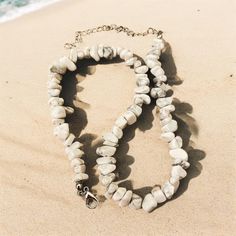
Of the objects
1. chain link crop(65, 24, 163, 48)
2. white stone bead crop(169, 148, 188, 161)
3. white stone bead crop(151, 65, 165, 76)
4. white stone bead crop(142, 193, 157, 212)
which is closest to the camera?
white stone bead crop(142, 193, 157, 212)

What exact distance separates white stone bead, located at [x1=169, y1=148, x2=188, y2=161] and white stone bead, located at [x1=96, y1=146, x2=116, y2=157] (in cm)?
39

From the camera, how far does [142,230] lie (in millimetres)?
2520

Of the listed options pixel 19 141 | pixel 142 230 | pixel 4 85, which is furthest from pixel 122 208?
pixel 4 85

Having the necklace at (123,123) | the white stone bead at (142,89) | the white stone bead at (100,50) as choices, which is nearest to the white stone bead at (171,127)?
the necklace at (123,123)

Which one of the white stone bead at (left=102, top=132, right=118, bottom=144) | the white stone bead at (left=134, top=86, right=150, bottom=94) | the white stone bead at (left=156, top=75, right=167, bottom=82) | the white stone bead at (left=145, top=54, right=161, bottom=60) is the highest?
the white stone bead at (left=145, top=54, right=161, bottom=60)

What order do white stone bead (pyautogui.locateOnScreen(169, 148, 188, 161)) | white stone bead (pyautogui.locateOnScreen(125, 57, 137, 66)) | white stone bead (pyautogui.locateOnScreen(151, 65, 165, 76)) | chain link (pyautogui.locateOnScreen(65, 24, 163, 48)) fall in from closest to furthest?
1. white stone bead (pyautogui.locateOnScreen(169, 148, 188, 161))
2. white stone bead (pyautogui.locateOnScreen(151, 65, 165, 76))
3. white stone bead (pyautogui.locateOnScreen(125, 57, 137, 66))
4. chain link (pyautogui.locateOnScreen(65, 24, 163, 48))

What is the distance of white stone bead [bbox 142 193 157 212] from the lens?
2553 mm

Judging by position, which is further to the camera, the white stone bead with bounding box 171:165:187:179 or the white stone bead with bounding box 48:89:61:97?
the white stone bead with bounding box 48:89:61:97

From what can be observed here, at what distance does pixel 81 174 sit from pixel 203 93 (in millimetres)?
1112

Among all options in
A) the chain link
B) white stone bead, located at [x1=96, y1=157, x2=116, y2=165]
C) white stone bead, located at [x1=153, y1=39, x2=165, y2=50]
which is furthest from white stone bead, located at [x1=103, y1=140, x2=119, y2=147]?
the chain link

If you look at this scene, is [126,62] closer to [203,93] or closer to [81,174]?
[203,93]

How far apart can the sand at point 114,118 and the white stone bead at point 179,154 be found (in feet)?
0.33

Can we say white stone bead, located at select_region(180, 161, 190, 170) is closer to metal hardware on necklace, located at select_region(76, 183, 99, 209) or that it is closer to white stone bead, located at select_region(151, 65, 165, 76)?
metal hardware on necklace, located at select_region(76, 183, 99, 209)

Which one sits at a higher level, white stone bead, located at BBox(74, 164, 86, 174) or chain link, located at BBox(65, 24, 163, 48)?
chain link, located at BBox(65, 24, 163, 48)
